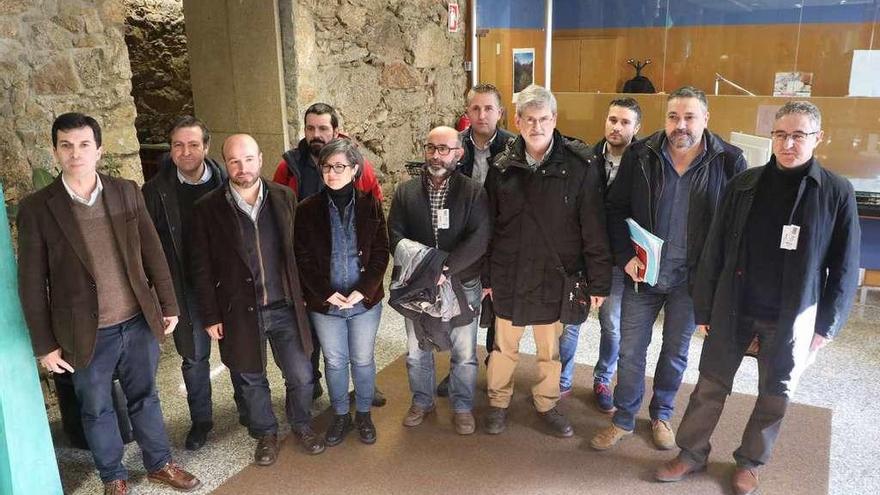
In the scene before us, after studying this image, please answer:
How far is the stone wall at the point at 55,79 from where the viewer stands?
3029 mm

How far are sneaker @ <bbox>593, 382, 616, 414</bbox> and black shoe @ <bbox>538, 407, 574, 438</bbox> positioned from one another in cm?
25

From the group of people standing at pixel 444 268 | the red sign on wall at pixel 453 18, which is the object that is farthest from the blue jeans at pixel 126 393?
the red sign on wall at pixel 453 18

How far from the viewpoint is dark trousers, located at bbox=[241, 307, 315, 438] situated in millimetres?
2758

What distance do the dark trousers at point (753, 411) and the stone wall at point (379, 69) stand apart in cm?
318

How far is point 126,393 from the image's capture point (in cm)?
260

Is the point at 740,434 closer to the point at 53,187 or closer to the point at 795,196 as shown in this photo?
the point at 795,196

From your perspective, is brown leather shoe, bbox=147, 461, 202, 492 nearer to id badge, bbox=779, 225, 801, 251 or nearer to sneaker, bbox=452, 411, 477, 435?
sneaker, bbox=452, 411, 477, 435

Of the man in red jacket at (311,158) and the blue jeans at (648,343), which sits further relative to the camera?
the man in red jacket at (311,158)

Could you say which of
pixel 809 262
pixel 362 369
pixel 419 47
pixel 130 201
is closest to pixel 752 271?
pixel 809 262

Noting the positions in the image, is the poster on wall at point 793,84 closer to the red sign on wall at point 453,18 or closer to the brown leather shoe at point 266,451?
the red sign on wall at point 453,18

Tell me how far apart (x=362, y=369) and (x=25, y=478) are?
1336 mm

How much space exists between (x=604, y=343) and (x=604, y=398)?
0.27 metres

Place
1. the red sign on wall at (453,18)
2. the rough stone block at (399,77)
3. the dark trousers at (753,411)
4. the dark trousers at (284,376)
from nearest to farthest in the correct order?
the dark trousers at (753,411) → the dark trousers at (284,376) → the rough stone block at (399,77) → the red sign on wall at (453,18)

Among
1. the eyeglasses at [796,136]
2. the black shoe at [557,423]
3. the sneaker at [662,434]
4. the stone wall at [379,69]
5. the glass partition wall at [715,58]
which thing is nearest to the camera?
the eyeglasses at [796,136]
